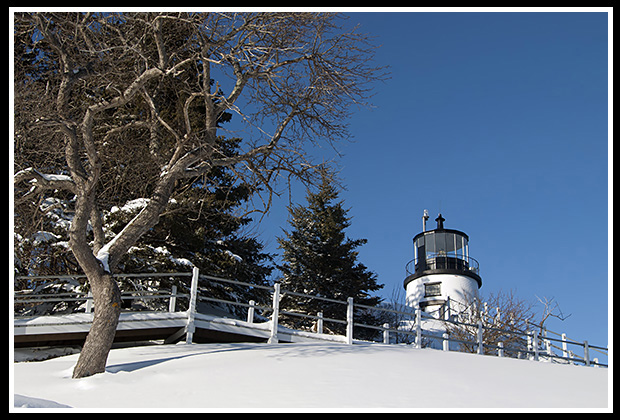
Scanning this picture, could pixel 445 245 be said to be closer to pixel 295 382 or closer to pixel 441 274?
pixel 441 274

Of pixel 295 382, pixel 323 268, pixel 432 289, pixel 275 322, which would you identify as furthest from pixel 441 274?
pixel 295 382

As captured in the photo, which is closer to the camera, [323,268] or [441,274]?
[323,268]

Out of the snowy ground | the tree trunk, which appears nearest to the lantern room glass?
the snowy ground

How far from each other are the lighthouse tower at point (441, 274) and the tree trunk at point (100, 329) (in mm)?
19040

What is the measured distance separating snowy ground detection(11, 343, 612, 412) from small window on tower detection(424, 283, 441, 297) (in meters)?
15.2

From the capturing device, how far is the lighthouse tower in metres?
26.4

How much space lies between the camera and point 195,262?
16375 mm

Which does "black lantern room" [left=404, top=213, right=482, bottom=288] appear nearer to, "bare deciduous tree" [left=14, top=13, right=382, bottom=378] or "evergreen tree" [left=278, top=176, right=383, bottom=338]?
"evergreen tree" [left=278, top=176, right=383, bottom=338]

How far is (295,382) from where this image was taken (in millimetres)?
8281

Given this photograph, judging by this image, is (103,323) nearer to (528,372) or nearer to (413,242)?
(528,372)

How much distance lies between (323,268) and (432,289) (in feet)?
22.8

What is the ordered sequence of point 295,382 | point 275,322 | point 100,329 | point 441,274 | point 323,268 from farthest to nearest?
point 441,274
point 323,268
point 275,322
point 100,329
point 295,382

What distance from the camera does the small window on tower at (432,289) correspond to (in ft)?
88.3
